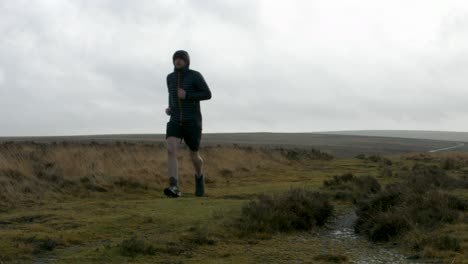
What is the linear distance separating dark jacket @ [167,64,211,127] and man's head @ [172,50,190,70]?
3.1 inches

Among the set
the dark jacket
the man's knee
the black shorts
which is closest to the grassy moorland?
the man's knee

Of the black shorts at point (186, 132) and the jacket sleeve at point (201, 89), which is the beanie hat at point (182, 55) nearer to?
the jacket sleeve at point (201, 89)

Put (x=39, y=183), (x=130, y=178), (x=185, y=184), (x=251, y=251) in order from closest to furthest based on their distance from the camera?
1. (x=251, y=251)
2. (x=39, y=183)
3. (x=130, y=178)
4. (x=185, y=184)

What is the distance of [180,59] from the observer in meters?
9.66

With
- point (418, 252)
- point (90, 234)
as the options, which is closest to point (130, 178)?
point (90, 234)

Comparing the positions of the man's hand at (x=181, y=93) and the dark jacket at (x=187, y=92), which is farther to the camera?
the dark jacket at (x=187, y=92)

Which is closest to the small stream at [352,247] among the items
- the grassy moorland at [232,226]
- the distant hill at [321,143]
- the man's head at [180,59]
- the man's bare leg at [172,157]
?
the grassy moorland at [232,226]

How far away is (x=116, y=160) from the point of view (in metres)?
14.6

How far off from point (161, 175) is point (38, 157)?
303 centimetres

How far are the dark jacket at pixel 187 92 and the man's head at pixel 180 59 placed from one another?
79 millimetres

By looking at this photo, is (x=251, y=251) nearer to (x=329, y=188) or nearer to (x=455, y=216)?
(x=455, y=216)

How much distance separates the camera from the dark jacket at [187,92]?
31.6ft

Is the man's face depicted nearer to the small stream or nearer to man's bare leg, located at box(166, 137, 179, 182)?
man's bare leg, located at box(166, 137, 179, 182)

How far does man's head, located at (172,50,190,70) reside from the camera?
9.65m
